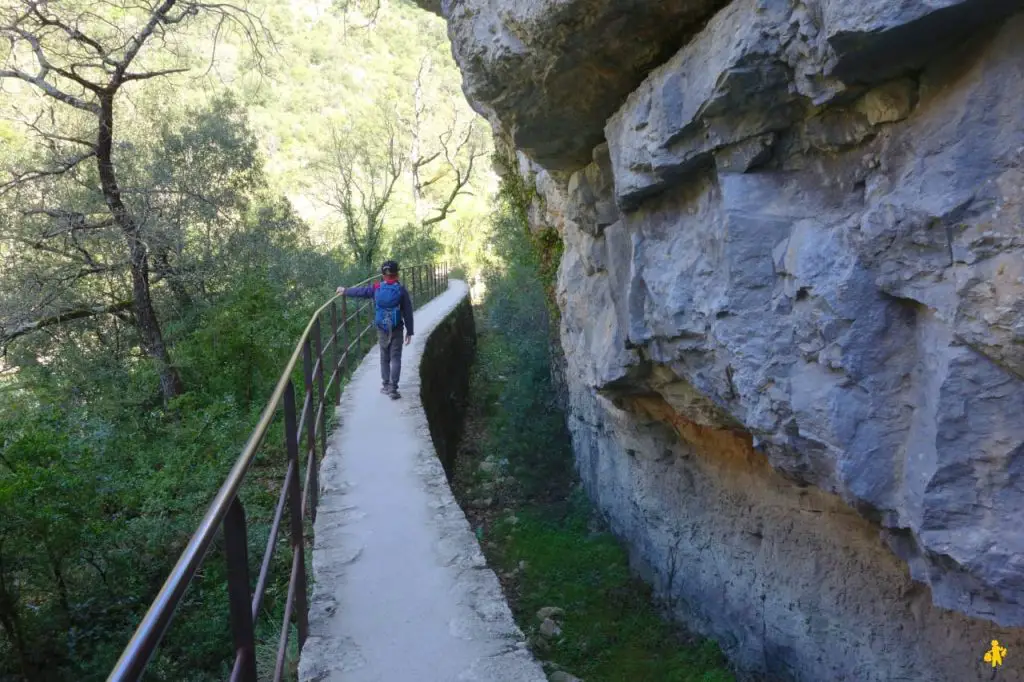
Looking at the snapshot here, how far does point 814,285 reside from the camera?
10.6 feet

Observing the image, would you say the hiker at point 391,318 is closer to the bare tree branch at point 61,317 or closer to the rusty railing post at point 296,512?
the rusty railing post at point 296,512

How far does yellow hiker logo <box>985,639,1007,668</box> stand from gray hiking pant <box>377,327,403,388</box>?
592cm

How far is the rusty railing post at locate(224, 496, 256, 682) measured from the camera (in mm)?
1758

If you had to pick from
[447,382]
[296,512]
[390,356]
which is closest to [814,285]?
[296,512]

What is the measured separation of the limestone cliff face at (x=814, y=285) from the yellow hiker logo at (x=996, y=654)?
0.06 metres

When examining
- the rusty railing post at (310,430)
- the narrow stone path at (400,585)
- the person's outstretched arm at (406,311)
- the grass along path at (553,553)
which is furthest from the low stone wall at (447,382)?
the rusty railing post at (310,430)

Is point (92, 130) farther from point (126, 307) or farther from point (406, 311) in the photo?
point (406, 311)

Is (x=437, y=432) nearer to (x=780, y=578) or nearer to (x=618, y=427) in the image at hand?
(x=618, y=427)

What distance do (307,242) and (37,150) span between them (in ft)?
21.7

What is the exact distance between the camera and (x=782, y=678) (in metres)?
4.56

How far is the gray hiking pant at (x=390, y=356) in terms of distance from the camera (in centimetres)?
789

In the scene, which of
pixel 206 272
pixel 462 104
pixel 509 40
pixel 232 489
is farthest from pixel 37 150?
pixel 462 104

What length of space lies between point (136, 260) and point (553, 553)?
7.29m

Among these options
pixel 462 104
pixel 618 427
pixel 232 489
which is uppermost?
pixel 462 104
